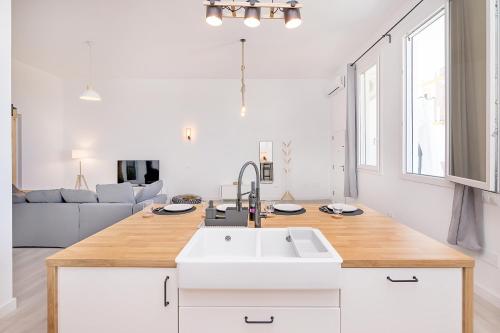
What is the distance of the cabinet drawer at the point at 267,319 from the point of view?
98 cm

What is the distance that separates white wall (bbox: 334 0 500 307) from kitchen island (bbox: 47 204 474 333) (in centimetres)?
141

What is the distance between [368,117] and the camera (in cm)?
451

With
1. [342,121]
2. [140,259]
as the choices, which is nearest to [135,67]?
[342,121]

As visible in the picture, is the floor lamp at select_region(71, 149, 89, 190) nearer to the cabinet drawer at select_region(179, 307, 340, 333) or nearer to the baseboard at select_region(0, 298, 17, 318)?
the baseboard at select_region(0, 298, 17, 318)

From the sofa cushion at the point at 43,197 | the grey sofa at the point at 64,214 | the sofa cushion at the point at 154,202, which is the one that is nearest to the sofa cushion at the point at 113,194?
the grey sofa at the point at 64,214

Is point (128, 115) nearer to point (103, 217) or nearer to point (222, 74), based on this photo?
point (222, 74)

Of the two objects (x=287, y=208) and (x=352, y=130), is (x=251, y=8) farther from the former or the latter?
(x=352, y=130)

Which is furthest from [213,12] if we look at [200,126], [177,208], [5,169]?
[200,126]

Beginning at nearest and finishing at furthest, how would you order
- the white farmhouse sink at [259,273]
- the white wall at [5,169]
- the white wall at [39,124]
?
the white farmhouse sink at [259,273] → the white wall at [5,169] → the white wall at [39,124]

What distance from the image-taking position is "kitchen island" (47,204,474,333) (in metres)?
1.00

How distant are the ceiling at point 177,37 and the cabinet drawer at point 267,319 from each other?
3249 mm

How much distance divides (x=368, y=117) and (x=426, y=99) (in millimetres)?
1452

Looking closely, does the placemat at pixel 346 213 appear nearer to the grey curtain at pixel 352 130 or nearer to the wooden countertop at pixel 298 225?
the wooden countertop at pixel 298 225

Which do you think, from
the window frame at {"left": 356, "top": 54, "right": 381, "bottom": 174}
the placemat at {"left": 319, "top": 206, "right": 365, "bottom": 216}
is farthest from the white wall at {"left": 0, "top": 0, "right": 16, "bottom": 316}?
the window frame at {"left": 356, "top": 54, "right": 381, "bottom": 174}
